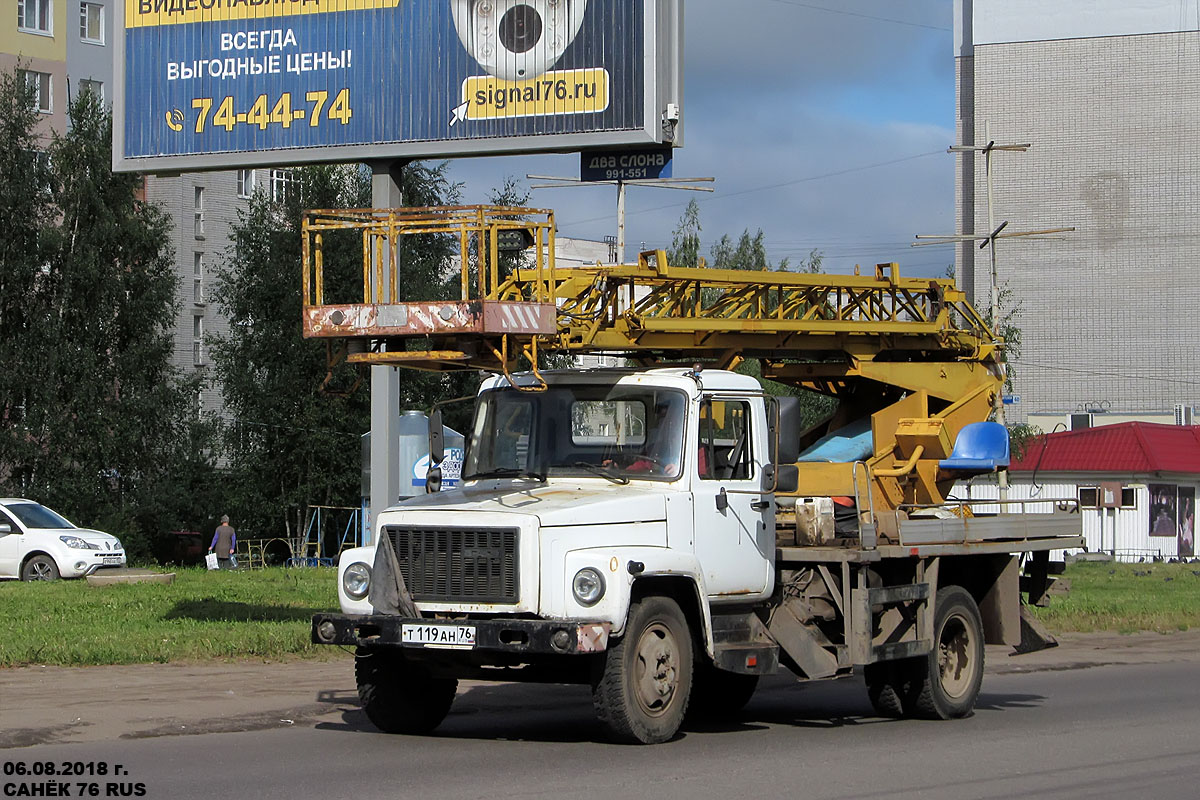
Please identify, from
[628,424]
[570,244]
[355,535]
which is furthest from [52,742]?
[570,244]

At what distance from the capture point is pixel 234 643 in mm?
16141

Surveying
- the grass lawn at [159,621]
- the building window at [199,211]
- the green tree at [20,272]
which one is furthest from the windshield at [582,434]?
the building window at [199,211]

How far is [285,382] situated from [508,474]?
3837 centimetres

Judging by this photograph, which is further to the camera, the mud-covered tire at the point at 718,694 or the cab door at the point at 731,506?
the mud-covered tire at the point at 718,694

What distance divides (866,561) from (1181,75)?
6472cm

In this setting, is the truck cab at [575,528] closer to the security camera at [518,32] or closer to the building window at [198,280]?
the security camera at [518,32]

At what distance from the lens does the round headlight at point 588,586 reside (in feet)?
33.0

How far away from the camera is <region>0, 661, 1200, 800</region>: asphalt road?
8.91 meters

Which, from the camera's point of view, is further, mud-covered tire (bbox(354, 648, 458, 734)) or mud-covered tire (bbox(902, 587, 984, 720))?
mud-covered tire (bbox(902, 587, 984, 720))

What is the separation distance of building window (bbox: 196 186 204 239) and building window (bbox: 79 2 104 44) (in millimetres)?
7947

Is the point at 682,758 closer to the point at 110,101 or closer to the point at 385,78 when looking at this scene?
the point at 385,78

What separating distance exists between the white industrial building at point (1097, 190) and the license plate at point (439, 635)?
6257cm

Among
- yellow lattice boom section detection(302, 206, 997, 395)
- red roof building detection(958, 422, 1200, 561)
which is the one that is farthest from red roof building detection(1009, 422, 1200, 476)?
yellow lattice boom section detection(302, 206, 997, 395)

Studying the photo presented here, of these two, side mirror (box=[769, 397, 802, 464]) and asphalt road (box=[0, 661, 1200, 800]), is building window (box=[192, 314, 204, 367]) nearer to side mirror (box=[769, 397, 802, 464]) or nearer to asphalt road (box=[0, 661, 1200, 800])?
asphalt road (box=[0, 661, 1200, 800])
